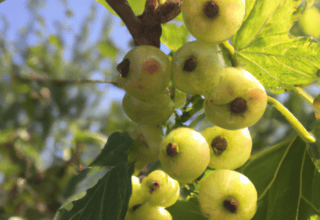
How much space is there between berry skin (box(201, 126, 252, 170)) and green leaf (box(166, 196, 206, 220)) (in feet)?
0.36

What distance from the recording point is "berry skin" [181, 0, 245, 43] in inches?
11.9

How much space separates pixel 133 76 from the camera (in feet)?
1.05

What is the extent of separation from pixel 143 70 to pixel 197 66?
0.06m

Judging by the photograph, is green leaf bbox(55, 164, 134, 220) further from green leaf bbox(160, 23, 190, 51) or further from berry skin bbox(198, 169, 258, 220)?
green leaf bbox(160, 23, 190, 51)

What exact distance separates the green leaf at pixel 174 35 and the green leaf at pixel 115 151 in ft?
0.65

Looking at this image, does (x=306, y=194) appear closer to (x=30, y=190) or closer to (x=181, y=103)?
(x=181, y=103)

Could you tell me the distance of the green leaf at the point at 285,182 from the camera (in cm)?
45

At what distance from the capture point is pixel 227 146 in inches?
14.5

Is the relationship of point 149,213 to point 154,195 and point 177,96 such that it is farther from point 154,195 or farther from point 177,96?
point 177,96

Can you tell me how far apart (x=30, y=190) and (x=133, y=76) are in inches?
65.6

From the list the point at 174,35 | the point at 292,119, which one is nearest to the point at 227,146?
the point at 292,119

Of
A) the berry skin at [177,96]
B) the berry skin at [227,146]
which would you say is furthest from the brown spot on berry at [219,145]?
the berry skin at [177,96]

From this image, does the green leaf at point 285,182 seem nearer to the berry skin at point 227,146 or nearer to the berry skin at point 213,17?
the berry skin at point 227,146

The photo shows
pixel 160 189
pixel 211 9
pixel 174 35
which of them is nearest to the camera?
pixel 211 9
